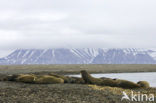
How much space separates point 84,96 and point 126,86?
6.85 metres

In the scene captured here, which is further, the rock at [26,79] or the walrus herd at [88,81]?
the rock at [26,79]

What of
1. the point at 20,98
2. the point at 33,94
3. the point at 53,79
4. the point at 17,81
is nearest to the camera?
the point at 20,98

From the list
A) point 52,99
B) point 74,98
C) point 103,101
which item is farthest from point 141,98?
point 52,99

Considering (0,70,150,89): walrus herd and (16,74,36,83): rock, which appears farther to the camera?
(16,74,36,83): rock

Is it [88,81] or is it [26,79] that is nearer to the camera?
[88,81]

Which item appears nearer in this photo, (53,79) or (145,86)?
(145,86)

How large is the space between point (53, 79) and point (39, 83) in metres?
1.14

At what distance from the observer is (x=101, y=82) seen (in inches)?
839

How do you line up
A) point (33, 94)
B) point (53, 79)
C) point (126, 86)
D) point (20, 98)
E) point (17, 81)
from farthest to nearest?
point (17, 81) → point (53, 79) → point (126, 86) → point (33, 94) → point (20, 98)

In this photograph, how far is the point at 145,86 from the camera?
65.8 feet

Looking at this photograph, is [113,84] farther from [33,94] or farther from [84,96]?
[33,94]

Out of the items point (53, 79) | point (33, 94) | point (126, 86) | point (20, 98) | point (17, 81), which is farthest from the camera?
point (17, 81)

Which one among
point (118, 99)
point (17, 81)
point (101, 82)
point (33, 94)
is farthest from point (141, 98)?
point (17, 81)

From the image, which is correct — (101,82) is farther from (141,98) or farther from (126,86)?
(141,98)
